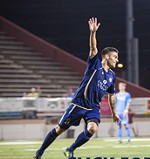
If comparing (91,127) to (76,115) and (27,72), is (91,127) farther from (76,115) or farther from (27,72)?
(27,72)

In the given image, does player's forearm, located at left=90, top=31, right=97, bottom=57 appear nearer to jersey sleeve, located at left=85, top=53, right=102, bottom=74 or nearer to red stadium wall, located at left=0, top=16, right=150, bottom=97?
jersey sleeve, located at left=85, top=53, right=102, bottom=74

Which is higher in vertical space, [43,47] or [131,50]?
[43,47]

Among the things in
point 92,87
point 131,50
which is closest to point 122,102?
point 131,50

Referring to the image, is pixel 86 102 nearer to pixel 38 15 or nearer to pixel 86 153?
pixel 86 153

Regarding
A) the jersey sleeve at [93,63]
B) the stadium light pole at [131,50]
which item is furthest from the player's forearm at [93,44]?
the stadium light pole at [131,50]

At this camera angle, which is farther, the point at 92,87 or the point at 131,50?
the point at 131,50

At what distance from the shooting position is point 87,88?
33.4ft

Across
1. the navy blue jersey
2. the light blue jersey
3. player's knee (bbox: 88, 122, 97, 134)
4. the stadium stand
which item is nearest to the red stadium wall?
the stadium stand

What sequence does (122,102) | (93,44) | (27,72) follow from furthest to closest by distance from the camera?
1. (27,72)
2. (122,102)
3. (93,44)

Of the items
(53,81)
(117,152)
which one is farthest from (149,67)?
(117,152)

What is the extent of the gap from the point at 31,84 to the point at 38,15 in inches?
248

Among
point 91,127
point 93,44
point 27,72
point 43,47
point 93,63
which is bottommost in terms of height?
point 91,127

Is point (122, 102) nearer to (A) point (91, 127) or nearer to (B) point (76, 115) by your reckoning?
(B) point (76, 115)

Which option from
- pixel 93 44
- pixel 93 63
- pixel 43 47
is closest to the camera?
pixel 93 44
